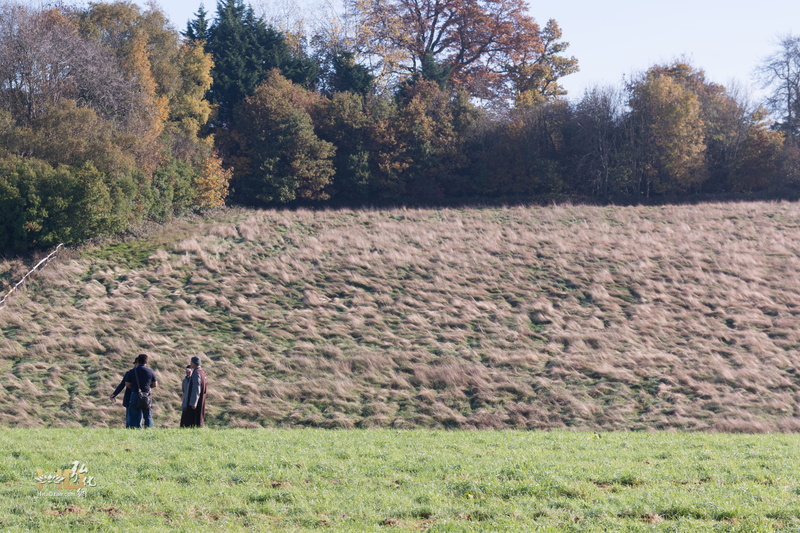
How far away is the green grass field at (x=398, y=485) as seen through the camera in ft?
25.1

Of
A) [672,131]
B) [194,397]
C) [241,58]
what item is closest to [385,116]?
[241,58]

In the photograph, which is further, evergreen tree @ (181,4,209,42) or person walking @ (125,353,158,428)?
evergreen tree @ (181,4,209,42)

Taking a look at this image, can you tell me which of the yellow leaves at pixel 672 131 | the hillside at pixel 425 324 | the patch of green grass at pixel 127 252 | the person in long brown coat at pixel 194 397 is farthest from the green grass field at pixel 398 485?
the yellow leaves at pixel 672 131

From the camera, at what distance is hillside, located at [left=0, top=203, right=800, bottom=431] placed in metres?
18.6

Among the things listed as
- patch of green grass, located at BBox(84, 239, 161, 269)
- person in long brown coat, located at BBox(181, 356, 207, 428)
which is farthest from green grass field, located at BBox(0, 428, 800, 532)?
patch of green grass, located at BBox(84, 239, 161, 269)

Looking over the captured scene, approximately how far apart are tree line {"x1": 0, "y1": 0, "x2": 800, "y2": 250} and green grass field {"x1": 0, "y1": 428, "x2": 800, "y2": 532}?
23.3 meters

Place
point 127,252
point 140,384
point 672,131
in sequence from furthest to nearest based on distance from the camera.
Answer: point 672,131
point 127,252
point 140,384

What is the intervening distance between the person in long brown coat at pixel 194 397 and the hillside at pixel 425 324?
8.20 ft

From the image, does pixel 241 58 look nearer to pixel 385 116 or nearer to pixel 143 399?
pixel 385 116

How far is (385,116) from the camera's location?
4775 cm

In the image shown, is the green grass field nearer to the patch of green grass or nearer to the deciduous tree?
the patch of green grass

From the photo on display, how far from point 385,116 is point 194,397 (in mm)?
35502

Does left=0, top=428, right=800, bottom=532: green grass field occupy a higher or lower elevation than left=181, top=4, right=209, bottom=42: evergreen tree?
lower

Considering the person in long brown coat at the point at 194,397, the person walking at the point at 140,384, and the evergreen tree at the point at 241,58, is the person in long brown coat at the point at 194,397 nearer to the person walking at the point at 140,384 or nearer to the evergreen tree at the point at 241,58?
the person walking at the point at 140,384
